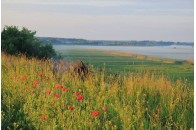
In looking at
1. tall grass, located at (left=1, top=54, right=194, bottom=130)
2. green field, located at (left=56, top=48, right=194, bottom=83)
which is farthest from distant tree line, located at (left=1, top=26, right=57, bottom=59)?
tall grass, located at (left=1, top=54, right=194, bottom=130)

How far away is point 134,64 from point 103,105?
84.7 inches

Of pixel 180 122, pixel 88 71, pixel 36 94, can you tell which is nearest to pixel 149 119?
pixel 180 122

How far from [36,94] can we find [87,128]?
6.67 ft

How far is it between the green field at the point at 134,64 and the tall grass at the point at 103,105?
26 cm

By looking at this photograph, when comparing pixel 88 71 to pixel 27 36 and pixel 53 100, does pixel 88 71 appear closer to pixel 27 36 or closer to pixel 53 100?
pixel 53 100

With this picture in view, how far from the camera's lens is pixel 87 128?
4.89 metres

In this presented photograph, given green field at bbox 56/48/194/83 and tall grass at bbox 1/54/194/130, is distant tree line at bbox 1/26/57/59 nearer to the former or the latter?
green field at bbox 56/48/194/83

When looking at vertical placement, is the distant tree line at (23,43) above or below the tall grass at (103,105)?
above

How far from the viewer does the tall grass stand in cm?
508

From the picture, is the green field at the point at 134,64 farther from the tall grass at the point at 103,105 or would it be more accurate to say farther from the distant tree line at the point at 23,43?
the distant tree line at the point at 23,43

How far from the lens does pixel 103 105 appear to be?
5.96 m

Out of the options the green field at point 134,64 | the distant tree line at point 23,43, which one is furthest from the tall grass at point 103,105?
the distant tree line at point 23,43

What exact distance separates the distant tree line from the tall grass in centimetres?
676

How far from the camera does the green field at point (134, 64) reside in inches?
292
